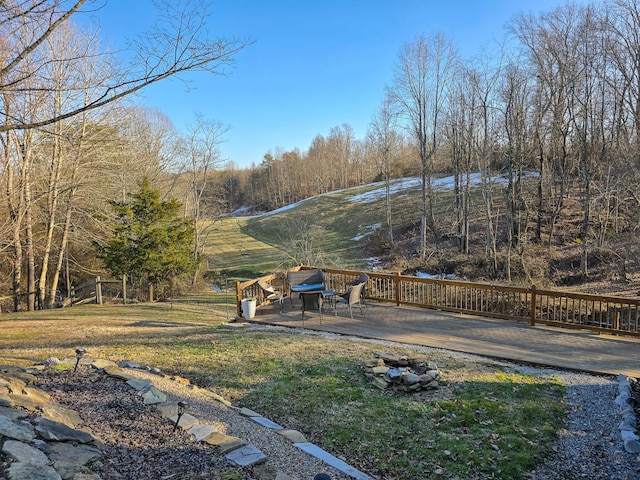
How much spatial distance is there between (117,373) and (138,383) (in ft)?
1.52

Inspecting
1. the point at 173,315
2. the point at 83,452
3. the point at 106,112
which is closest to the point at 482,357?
the point at 83,452

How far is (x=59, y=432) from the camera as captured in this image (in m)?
3.12

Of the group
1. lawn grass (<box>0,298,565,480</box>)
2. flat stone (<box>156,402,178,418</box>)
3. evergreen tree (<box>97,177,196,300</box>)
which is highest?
evergreen tree (<box>97,177,196,300</box>)

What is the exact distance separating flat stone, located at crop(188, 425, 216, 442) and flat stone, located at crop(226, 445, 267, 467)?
40 centimetres

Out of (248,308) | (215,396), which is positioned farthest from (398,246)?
(215,396)

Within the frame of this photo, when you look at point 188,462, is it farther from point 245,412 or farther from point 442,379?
point 442,379

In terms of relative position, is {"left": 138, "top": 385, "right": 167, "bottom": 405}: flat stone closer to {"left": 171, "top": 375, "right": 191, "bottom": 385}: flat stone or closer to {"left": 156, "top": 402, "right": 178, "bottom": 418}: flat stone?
{"left": 156, "top": 402, "right": 178, "bottom": 418}: flat stone

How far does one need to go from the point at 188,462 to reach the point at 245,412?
60.4 inches

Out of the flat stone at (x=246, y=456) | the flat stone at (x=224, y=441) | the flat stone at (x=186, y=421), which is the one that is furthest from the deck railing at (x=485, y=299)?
the flat stone at (x=246, y=456)

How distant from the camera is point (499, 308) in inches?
393

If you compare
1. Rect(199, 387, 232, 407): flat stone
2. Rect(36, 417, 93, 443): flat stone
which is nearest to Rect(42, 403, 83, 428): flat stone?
Rect(36, 417, 93, 443): flat stone

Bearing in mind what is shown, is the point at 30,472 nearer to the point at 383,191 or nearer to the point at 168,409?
the point at 168,409

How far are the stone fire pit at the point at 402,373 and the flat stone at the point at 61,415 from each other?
368 centimetres

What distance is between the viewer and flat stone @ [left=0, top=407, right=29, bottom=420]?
10.2ft
